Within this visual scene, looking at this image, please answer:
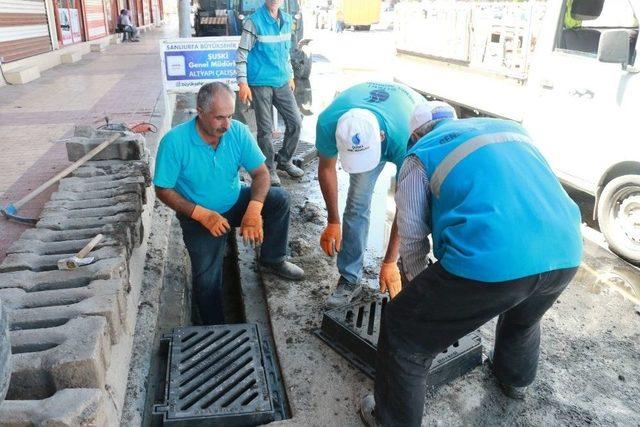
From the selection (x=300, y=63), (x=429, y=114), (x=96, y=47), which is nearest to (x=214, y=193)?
(x=429, y=114)

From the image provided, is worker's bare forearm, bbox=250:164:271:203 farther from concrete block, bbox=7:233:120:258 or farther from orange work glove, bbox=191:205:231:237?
concrete block, bbox=7:233:120:258

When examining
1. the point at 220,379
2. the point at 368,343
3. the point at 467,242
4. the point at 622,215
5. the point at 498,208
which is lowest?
the point at 220,379

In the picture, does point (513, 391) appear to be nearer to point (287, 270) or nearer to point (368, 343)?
point (368, 343)

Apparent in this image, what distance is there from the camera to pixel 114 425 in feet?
6.66

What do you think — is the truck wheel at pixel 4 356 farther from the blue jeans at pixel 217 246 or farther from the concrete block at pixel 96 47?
the concrete block at pixel 96 47

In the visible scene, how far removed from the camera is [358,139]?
100 inches

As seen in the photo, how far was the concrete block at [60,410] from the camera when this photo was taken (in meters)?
1.63

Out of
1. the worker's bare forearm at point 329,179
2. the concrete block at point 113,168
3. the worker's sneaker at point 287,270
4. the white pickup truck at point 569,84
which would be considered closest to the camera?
the worker's bare forearm at point 329,179

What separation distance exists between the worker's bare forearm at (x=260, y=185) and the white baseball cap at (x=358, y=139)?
829 millimetres

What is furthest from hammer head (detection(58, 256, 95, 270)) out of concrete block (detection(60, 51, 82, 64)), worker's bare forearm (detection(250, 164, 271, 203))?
concrete block (detection(60, 51, 82, 64))

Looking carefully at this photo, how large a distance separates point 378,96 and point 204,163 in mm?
1114

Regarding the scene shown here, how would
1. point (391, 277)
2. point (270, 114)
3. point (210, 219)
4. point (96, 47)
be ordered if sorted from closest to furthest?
point (391, 277) < point (210, 219) < point (270, 114) < point (96, 47)

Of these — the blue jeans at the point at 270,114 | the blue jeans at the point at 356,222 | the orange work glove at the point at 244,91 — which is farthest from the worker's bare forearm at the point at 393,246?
the orange work glove at the point at 244,91

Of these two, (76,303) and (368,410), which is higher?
(76,303)
